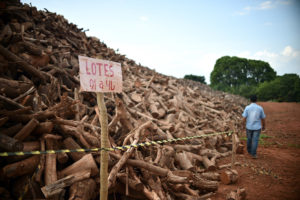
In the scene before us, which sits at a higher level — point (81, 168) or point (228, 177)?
point (81, 168)

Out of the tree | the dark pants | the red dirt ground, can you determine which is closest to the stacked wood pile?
the red dirt ground

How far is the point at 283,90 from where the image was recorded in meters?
26.9

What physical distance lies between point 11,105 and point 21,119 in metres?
0.36

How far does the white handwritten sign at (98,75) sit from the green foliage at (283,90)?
31531 mm

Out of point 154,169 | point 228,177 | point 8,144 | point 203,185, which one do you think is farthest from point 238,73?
point 8,144

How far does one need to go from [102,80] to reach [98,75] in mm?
72

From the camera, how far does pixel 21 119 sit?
2320 mm

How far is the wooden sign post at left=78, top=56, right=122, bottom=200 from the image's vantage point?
1871 millimetres

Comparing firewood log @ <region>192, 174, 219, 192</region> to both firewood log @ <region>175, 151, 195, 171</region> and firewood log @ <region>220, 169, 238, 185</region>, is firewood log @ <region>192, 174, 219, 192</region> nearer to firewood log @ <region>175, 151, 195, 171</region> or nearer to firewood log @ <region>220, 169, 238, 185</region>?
firewood log @ <region>175, 151, 195, 171</region>

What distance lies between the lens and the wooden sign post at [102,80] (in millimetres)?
1871

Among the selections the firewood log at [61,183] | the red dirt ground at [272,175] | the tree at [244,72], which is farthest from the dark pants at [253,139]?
the tree at [244,72]

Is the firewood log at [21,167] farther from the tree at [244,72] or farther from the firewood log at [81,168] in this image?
the tree at [244,72]

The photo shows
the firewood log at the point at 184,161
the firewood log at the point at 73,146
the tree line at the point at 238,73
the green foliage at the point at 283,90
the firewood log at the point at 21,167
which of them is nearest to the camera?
the firewood log at the point at 21,167

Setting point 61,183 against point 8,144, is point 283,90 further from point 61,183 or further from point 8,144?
point 8,144
